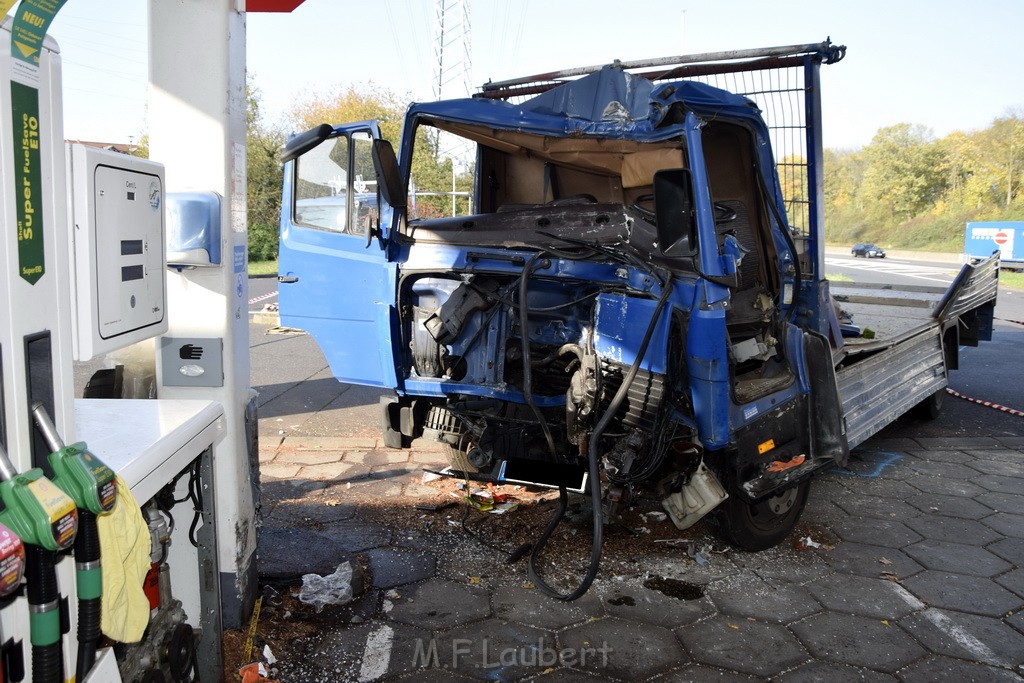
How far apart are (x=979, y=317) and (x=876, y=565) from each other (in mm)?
5116

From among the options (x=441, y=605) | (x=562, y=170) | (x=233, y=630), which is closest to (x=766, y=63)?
(x=562, y=170)

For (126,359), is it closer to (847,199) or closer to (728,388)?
(728,388)

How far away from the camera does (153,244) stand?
2.46 metres

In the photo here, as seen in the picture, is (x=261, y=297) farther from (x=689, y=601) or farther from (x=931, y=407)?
(x=689, y=601)

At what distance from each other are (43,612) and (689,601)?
3052 millimetres

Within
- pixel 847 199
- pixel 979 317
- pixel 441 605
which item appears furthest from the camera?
pixel 847 199

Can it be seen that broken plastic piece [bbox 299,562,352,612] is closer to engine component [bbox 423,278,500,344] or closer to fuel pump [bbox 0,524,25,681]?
engine component [bbox 423,278,500,344]

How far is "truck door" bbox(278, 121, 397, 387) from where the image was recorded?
4273mm

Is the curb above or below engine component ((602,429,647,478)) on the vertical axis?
above

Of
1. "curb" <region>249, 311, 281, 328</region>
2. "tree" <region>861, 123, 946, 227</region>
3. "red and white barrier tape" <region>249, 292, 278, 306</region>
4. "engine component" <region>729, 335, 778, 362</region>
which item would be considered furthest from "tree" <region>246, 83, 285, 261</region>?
"tree" <region>861, 123, 946, 227</region>

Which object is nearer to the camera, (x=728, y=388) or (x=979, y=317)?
(x=728, y=388)

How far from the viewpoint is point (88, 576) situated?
161 centimetres

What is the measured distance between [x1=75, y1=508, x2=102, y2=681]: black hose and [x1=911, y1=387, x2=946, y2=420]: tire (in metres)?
7.33

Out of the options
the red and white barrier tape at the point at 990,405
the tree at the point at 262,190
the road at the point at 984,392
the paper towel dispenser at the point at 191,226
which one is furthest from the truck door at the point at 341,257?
the tree at the point at 262,190
